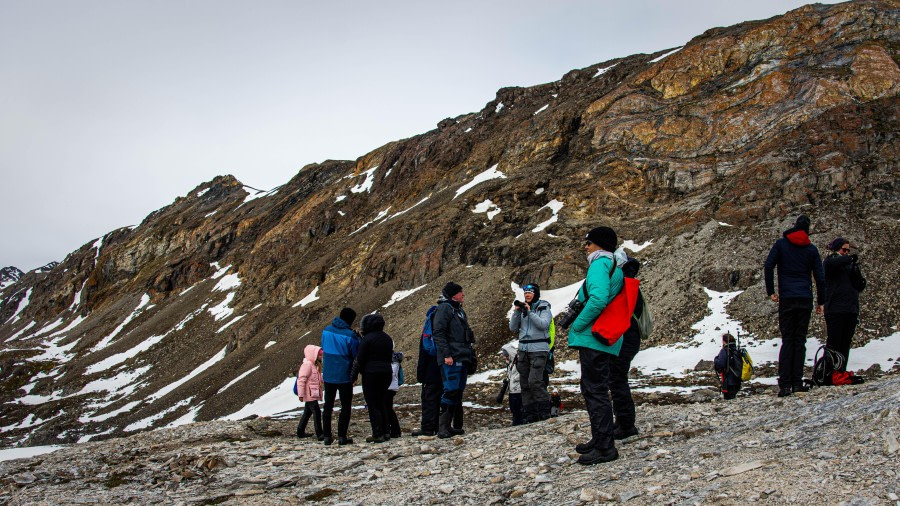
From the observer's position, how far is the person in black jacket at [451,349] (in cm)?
1025

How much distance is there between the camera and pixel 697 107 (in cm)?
4734

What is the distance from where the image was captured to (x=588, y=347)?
6773 millimetres

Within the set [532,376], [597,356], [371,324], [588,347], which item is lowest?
[532,376]

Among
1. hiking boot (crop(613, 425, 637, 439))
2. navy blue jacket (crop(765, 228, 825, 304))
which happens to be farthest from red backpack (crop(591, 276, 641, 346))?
navy blue jacket (crop(765, 228, 825, 304))

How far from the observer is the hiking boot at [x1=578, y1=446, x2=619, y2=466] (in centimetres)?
656

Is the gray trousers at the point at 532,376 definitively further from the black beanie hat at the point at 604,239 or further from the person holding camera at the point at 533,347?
the black beanie hat at the point at 604,239

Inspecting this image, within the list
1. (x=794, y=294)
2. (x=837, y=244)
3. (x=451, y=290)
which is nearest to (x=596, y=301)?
(x=451, y=290)

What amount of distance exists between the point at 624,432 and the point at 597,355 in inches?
70.5

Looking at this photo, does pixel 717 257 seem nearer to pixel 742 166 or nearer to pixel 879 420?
pixel 742 166

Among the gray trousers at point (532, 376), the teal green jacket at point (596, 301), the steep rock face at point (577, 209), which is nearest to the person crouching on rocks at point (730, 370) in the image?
the gray trousers at point (532, 376)

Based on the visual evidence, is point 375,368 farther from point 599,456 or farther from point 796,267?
point 796,267

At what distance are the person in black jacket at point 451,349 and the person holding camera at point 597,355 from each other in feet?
11.8

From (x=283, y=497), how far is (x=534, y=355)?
5.32 metres

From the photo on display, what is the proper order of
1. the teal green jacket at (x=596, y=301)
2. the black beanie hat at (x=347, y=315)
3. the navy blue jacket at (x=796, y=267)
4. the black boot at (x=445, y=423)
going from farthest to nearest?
the black beanie hat at (x=347, y=315), the black boot at (x=445, y=423), the navy blue jacket at (x=796, y=267), the teal green jacket at (x=596, y=301)
